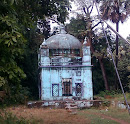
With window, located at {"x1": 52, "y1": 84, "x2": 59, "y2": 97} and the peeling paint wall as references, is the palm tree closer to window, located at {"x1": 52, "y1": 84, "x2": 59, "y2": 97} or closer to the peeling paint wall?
the peeling paint wall

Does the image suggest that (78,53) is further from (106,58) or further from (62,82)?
(106,58)

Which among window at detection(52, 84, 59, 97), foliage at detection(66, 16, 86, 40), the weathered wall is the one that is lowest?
window at detection(52, 84, 59, 97)

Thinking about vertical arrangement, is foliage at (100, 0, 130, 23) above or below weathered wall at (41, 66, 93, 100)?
above

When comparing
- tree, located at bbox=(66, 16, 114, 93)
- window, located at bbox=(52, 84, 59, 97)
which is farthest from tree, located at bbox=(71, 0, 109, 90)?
window, located at bbox=(52, 84, 59, 97)

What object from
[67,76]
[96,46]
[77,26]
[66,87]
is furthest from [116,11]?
[66,87]

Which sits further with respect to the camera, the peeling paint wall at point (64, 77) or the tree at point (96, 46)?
the tree at point (96, 46)

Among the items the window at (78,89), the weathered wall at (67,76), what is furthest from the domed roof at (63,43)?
the window at (78,89)

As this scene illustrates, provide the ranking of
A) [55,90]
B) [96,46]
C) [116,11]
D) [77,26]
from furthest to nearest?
[77,26] → [96,46] → [116,11] → [55,90]

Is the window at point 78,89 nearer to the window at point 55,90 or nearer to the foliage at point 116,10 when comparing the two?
the window at point 55,90

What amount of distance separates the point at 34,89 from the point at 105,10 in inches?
419

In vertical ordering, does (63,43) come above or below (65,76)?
above

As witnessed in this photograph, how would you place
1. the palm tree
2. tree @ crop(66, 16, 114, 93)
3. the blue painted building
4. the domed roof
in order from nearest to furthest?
the blue painted building, the palm tree, the domed roof, tree @ crop(66, 16, 114, 93)

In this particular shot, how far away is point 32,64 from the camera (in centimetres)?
2448

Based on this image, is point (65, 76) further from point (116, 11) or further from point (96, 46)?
point (96, 46)
